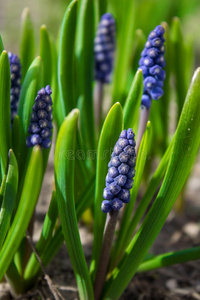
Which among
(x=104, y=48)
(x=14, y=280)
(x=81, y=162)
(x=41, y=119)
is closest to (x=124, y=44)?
(x=104, y=48)

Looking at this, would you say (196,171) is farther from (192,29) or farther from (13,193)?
(192,29)

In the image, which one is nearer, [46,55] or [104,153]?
[104,153]

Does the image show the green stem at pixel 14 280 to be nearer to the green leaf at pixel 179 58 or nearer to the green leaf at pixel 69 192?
the green leaf at pixel 69 192

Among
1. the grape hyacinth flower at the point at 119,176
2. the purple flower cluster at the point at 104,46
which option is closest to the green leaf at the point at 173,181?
the grape hyacinth flower at the point at 119,176

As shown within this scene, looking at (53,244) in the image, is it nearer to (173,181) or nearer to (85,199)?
(85,199)

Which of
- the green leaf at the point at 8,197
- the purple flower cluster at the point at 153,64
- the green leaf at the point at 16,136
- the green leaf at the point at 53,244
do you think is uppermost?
the purple flower cluster at the point at 153,64
